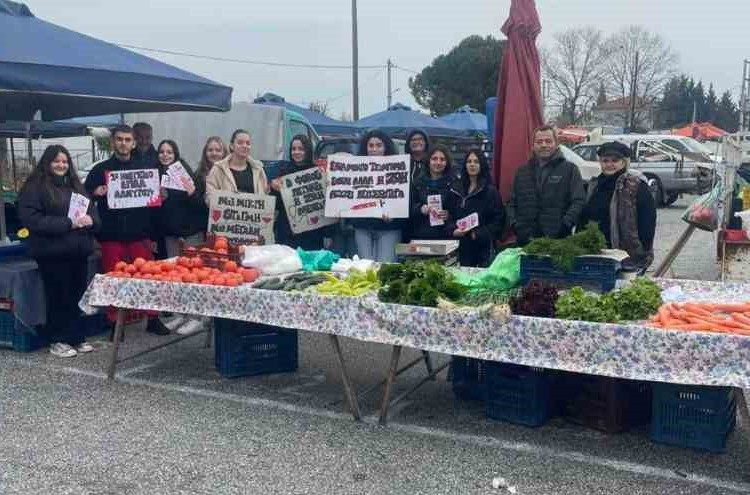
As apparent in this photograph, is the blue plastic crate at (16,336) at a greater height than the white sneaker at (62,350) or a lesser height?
greater

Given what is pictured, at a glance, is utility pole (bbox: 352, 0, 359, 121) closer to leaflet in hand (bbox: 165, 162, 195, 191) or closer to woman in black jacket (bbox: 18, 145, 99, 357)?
leaflet in hand (bbox: 165, 162, 195, 191)

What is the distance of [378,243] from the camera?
7.01m

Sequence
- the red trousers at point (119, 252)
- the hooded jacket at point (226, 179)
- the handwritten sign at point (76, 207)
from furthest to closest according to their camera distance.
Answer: the red trousers at point (119, 252)
the hooded jacket at point (226, 179)
the handwritten sign at point (76, 207)

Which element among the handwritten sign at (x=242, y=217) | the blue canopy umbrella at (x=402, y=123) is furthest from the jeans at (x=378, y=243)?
the blue canopy umbrella at (x=402, y=123)

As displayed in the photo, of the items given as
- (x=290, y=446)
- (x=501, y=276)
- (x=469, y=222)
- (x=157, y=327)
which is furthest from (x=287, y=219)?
(x=290, y=446)

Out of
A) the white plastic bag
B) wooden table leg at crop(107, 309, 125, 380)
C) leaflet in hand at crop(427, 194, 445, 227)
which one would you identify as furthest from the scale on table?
wooden table leg at crop(107, 309, 125, 380)

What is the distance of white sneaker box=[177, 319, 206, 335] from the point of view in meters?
7.36

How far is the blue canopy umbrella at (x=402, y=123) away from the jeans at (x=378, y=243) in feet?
46.1

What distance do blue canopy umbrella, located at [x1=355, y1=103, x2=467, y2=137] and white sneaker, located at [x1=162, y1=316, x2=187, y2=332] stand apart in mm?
13735

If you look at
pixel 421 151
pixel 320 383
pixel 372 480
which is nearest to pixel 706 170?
pixel 421 151

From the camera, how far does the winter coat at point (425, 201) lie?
656cm

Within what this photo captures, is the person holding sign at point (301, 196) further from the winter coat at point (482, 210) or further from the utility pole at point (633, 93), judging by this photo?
the utility pole at point (633, 93)

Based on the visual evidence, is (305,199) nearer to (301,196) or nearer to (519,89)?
(301,196)

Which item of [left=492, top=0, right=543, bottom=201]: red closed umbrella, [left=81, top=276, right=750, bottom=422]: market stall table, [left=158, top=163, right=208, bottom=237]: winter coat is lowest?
[left=81, top=276, right=750, bottom=422]: market stall table
